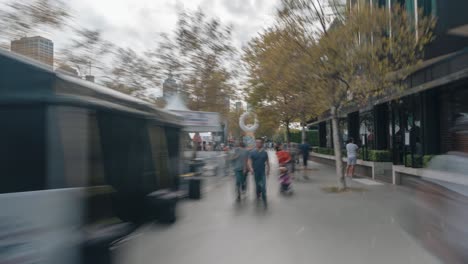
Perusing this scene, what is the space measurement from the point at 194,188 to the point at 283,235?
206 inches

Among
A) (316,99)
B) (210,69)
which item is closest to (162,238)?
(316,99)

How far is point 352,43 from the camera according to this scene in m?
13.5

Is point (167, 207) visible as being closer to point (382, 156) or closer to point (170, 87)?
point (382, 156)

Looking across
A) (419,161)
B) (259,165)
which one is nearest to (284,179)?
(259,165)

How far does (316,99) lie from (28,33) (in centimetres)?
886

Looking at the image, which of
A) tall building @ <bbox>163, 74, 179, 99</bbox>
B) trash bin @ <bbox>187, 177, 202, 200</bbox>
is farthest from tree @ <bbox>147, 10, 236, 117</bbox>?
trash bin @ <bbox>187, 177, 202, 200</bbox>

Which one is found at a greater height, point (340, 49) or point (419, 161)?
point (340, 49)

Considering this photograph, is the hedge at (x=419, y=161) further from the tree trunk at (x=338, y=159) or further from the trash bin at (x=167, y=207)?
the trash bin at (x=167, y=207)

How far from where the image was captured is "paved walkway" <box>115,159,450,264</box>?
6410 millimetres

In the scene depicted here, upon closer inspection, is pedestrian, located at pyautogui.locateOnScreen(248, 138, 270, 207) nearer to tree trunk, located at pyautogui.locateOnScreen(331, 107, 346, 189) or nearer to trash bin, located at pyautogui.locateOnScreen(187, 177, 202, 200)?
trash bin, located at pyautogui.locateOnScreen(187, 177, 202, 200)

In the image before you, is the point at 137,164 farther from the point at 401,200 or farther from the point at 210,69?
the point at 210,69

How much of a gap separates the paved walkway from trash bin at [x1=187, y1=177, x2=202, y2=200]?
380 millimetres

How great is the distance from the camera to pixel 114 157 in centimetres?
628

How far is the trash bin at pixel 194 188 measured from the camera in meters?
12.7
